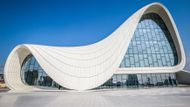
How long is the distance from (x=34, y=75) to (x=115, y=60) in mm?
13014

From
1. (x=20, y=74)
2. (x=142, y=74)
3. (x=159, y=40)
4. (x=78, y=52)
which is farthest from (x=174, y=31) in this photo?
(x=20, y=74)

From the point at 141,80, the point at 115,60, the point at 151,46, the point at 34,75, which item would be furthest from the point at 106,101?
the point at 151,46

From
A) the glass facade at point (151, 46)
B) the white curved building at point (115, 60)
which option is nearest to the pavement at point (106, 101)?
the white curved building at point (115, 60)

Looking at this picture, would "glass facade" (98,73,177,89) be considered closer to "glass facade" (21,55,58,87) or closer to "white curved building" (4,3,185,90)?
"white curved building" (4,3,185,90)

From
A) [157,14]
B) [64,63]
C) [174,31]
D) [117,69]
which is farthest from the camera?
[157,14]

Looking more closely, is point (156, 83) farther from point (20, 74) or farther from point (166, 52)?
point (20, 74)

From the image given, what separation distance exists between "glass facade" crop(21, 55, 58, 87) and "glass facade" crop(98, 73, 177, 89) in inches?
346

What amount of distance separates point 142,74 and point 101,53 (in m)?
Result: 7.59

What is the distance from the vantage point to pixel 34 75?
87.6 ft

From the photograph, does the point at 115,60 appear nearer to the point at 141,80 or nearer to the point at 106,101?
the point at 141,80

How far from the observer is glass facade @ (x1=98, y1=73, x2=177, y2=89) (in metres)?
26.5

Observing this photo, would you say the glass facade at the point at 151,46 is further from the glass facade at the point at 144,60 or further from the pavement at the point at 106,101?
the pavement at the point at 106,101

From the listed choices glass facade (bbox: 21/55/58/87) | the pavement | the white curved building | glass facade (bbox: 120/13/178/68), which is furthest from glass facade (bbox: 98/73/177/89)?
the pavement

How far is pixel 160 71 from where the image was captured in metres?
27.7
